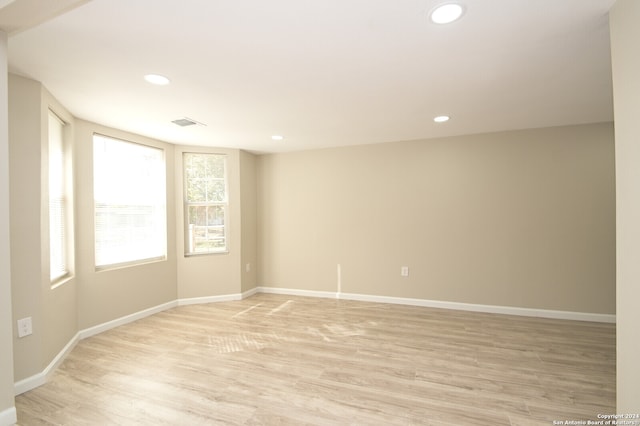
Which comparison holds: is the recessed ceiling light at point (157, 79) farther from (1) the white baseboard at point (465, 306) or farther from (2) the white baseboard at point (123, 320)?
(1) the white baseboard at point (465, 306)

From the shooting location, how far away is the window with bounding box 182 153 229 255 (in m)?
4.45

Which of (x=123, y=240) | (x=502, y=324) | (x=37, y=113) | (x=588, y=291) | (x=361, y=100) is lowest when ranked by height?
(x=502, y=324)

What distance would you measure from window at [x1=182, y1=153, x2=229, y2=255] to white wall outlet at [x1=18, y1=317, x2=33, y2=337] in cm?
218

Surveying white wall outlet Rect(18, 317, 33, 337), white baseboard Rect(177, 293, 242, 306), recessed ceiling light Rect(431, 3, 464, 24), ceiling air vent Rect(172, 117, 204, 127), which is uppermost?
ceiling air vent Rect(172, 117, 204, 127)

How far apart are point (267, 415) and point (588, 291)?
3.91 meters

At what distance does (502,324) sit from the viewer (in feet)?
11.6

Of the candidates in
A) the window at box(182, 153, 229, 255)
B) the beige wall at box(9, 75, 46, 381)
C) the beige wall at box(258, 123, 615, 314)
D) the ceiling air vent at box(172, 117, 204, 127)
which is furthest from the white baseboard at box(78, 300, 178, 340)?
the ceiling air vent at box(172, 117, 204, 127)

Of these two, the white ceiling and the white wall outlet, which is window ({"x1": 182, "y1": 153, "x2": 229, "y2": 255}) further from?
the white wall outlet

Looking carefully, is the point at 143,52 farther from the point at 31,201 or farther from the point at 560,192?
the point at 560,192

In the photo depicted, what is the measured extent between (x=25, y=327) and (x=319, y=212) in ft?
11.3

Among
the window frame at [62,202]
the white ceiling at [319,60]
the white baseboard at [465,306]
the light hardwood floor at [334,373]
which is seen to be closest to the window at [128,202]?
the window frame at [62,202]

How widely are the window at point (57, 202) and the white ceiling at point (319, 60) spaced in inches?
11.6

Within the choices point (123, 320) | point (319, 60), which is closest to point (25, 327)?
point (123, 320)

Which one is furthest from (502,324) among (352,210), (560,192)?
(352,210)
